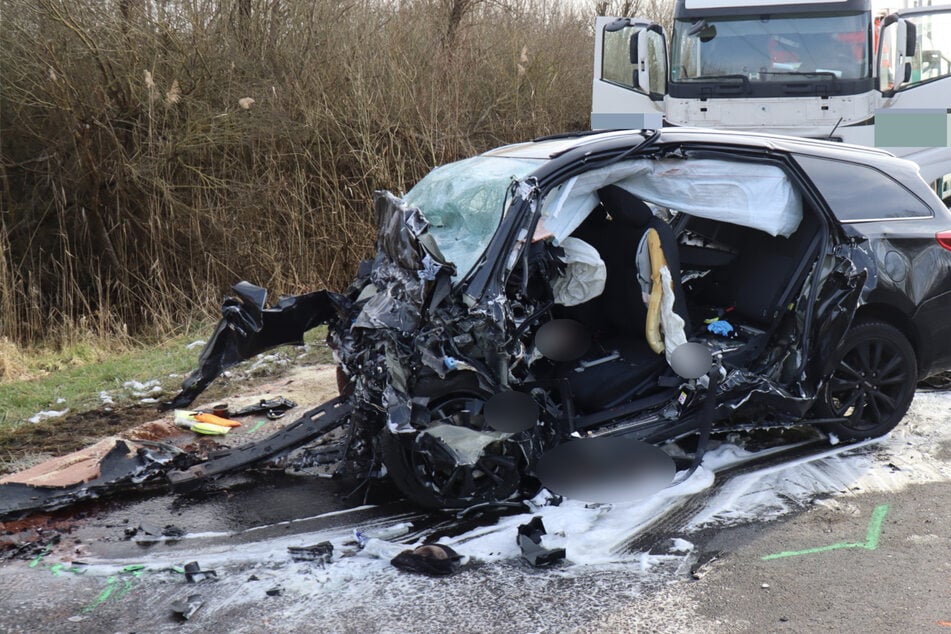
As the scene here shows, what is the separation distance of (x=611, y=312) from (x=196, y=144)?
297 inches

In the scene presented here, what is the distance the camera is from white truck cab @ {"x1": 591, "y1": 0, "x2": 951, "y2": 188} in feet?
34.6

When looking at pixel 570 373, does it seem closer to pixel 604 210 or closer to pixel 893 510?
pixel 604 210

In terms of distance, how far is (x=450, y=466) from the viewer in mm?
4832

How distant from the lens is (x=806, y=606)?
154 inches

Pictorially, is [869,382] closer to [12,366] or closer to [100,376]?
[100,376]

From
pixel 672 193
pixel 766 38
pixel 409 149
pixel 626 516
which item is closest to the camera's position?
pixel 626 516

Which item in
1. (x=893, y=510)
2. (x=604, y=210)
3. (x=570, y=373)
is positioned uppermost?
(x=604, y=210)

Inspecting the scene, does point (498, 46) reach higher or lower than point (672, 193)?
higher

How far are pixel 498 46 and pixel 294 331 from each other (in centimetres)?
969

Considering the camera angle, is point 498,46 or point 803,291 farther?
point 498,46

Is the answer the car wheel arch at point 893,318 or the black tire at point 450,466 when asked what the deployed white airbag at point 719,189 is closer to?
the car wheel arch at point 893,318

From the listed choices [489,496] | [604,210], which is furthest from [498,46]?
[489,496]

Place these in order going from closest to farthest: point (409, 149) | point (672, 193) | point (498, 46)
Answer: point (672, 193), point (409, 149), point (498, 46)

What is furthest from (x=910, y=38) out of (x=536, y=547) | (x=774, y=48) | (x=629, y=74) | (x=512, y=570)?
(x=512, y=570)
